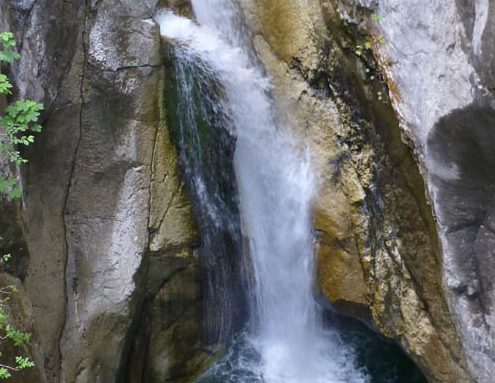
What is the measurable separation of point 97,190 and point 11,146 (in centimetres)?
111

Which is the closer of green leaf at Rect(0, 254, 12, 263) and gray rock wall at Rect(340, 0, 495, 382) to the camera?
gray rock wall at Rect(340, 0, 495, 382)

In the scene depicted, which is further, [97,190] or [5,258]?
[97,190]

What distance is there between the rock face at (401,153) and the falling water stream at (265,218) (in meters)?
0.20

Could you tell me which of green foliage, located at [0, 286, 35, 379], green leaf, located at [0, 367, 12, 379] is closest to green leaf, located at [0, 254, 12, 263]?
green foliage, located at [0, 286, 35, 379]

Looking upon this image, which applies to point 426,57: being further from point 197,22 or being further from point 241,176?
point 197,22

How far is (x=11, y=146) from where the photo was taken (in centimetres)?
428

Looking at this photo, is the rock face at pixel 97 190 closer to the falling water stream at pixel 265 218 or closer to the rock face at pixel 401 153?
the falling water stream at pixel 265 218

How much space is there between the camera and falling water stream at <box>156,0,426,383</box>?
581 cm

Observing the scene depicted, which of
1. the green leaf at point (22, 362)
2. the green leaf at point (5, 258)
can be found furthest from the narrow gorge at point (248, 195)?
the green leaf at point (22, 362)

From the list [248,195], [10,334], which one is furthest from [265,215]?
[10,334]

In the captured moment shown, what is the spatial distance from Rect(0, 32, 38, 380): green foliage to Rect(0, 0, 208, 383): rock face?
408 millimetres

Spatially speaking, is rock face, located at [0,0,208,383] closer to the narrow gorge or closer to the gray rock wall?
the narrow gorge

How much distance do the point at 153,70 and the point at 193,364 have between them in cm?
277

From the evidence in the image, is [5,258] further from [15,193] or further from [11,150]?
[11,150]
